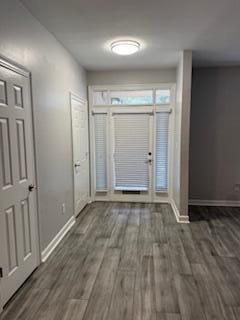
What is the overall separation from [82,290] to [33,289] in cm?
47

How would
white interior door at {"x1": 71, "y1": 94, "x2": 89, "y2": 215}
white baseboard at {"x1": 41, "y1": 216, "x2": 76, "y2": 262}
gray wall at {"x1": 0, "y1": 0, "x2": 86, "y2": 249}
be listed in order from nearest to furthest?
1. gray wall at {"x1": 0, "y1": 0, "x2": 86, "y2": 249}
2. white baseboard at {"x1": 41, "y1": 216, "x2": 76, "y2": 262}
3. white interior door at {"x1": 71, "y1": 94, "x2": 89, "y2": 215}

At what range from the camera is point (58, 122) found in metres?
3.36

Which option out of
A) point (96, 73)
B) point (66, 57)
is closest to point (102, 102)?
point (96, 73)

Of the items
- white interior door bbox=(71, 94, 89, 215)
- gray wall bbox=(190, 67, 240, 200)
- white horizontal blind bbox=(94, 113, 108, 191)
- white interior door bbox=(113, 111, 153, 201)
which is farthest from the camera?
white horizontal blind bbox=(94, 113, 108, 191)

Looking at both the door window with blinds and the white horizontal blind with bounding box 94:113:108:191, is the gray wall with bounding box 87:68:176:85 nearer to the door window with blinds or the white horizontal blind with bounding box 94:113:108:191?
the door window with blinds

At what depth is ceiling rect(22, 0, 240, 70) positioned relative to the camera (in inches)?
94.4

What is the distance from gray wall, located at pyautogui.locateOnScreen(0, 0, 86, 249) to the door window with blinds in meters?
1.26

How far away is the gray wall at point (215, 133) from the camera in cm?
471

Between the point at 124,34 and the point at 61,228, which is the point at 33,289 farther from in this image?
the point at 124,34

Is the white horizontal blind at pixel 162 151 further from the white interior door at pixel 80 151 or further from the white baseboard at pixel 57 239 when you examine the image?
the white baseboard at pixel 57 239

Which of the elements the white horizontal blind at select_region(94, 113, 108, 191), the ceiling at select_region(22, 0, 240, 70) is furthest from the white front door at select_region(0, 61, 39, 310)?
the white horizontal blind at select_region(94, 113, 108, 191)

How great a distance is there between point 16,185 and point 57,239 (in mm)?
1343

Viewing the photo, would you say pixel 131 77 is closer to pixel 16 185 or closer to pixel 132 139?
pixel 132 139

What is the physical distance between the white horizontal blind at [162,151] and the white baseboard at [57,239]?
2002 millimetres
